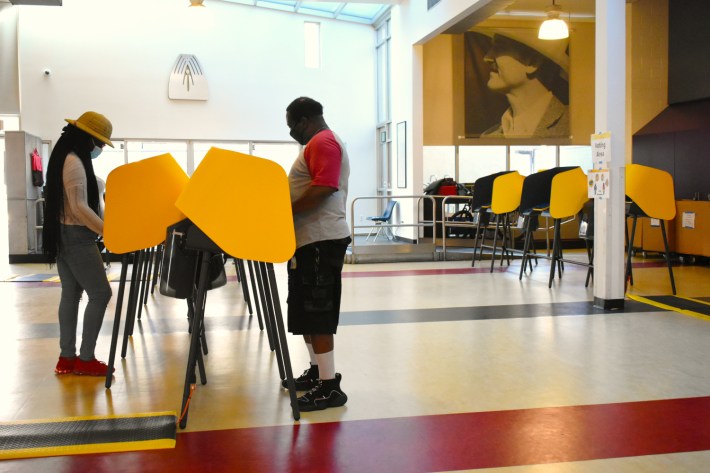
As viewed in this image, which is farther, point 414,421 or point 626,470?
point 414,421

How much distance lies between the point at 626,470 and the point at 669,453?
27 centimetres

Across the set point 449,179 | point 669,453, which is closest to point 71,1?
point 449,179

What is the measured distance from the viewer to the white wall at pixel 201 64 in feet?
44.1

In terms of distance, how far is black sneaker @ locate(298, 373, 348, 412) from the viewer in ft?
9.80

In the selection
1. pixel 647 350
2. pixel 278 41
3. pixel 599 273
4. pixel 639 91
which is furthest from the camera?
pixel 278 41

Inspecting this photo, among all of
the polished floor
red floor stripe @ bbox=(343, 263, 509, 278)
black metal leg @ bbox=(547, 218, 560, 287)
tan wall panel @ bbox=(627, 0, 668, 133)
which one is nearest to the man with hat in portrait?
tan wall panel @ bbox=(627, 0, 668, 133)

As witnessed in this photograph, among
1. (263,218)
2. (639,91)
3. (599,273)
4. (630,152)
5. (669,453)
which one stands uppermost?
(639,91)

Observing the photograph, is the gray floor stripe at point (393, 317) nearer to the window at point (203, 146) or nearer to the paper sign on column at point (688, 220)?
the paper sign on column at point (688, 220)

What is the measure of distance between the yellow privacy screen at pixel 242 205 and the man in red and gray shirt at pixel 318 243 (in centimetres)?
18

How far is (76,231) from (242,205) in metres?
1.30

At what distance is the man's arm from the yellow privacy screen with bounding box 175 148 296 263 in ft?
0.40

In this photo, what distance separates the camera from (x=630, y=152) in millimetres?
10500

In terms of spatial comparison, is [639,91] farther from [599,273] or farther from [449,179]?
[599,273]

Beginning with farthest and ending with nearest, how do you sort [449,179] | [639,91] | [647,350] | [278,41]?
[278,41]
[449,179]
[639,91]
[647,350]
